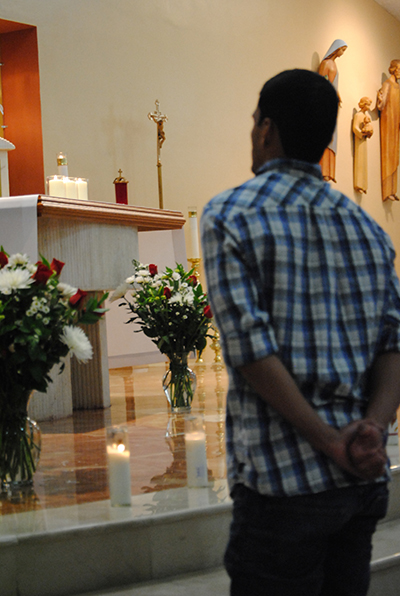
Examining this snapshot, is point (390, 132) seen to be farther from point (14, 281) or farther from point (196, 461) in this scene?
point (14, 281)

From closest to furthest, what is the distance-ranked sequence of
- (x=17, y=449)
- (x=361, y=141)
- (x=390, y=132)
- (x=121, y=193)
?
(x=17, y=449)
(x=121, y=193)
(x=361, y=141)
(x=390, y=132)

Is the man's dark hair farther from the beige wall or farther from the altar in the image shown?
the beige wall

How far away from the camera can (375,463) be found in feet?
3.26

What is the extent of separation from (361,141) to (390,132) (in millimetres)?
746

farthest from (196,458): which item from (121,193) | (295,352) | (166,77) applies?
(166,77)

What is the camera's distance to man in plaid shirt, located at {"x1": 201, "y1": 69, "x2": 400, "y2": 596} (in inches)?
38.9

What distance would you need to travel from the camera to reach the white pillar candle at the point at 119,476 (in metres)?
2.19

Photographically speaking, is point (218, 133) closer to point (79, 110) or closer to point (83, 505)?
point (79, 110)

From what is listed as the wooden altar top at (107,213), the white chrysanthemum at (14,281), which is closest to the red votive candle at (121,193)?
the wooden altar top at (107,213)

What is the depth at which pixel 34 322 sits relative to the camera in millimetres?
2279

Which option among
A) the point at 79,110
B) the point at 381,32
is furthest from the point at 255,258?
the point at 381,32

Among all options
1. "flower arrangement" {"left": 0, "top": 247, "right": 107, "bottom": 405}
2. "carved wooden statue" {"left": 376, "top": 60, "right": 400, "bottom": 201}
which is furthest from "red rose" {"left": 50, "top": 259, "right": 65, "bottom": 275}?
"carved wooden statue" {"left": 376, "top": 60, "right": 400, "bottom": 201}

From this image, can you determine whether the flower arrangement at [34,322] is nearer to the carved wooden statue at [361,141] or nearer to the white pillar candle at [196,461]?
the white pillar candle at [196,461]

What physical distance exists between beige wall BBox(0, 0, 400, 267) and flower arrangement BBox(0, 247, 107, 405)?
319 cm
